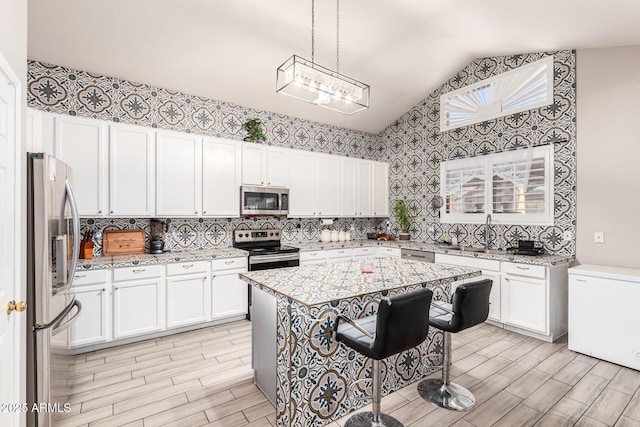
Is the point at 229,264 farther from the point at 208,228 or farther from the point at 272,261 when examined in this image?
the point at 208,228

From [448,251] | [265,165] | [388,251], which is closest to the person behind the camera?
[448,251]

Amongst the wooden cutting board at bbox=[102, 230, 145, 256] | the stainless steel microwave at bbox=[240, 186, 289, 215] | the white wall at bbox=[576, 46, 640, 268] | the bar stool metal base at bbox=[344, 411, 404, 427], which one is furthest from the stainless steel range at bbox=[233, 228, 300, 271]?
the white wall at bbox=[576, 46, 640, 268]

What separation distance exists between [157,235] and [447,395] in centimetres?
362

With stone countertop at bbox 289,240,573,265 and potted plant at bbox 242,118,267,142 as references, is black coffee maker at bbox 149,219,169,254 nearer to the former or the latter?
potted plant at bbox 242,118,267,142

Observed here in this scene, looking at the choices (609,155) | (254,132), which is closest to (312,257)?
(254,132)

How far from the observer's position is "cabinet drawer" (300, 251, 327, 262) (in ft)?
14.9

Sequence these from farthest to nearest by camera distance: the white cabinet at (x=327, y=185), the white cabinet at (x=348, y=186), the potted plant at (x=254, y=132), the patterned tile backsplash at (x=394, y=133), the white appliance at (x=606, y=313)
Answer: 1. the white cabinet at (x=348, y=186)
2. the white cabinet at (x=327, y=185)
3. the potted plant at (x=254, y=132)
4. the patterned tile backsplash at (x=394, y=133)
5. the white appliance at (x=606, y=313)

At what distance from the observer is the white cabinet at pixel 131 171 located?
3.39 m

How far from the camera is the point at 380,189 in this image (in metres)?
5.88

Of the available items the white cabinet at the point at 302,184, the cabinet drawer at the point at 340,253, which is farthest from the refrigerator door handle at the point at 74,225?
the cabinet drawer at the point at 340,253

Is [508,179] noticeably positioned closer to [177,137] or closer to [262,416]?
[262,416]

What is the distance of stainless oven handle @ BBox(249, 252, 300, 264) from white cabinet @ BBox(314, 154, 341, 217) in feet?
3.23

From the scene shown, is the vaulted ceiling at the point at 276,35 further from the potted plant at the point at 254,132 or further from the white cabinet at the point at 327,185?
the white cabinet at the point at 327,185

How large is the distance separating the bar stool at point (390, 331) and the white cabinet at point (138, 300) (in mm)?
2360
